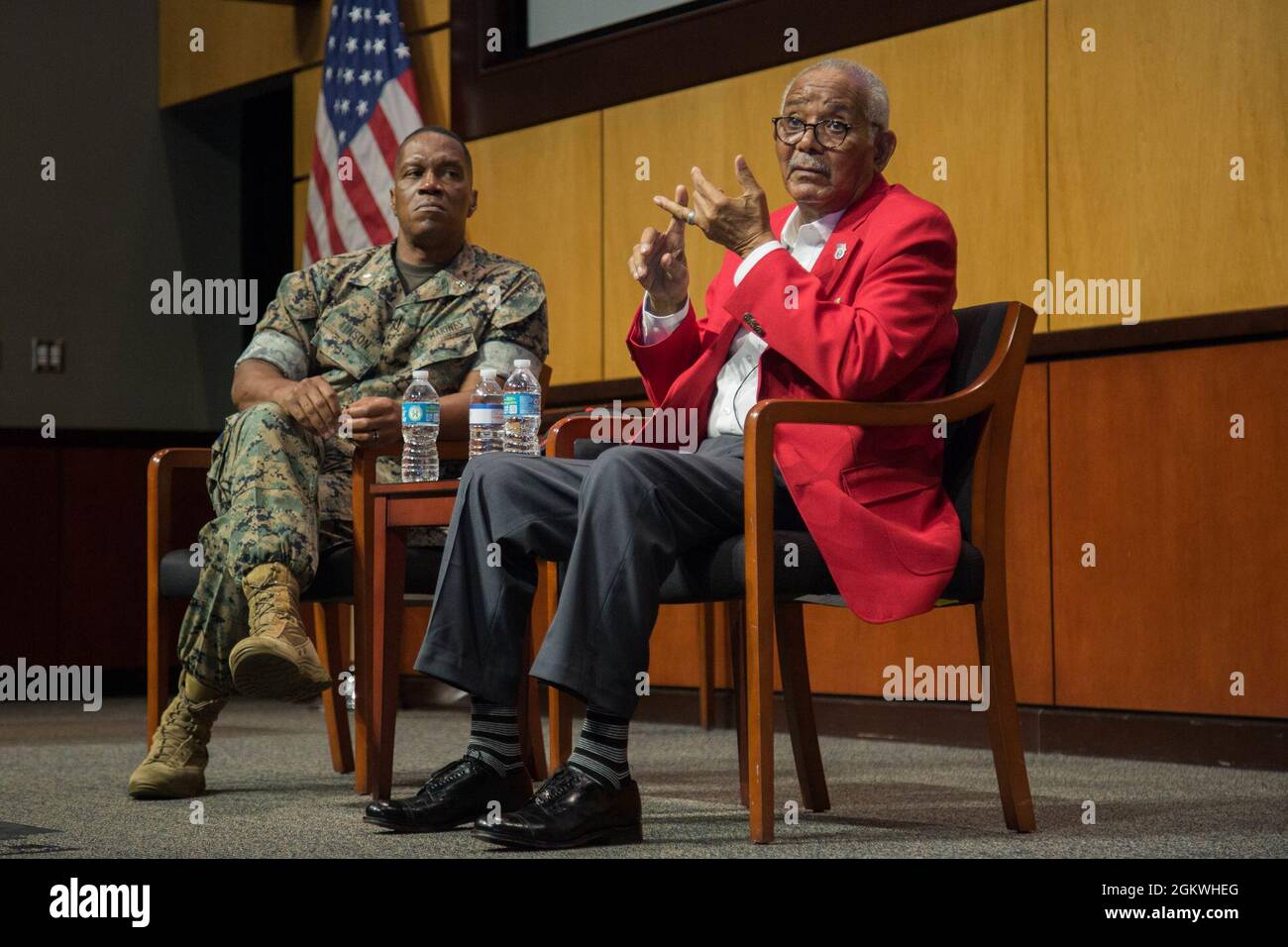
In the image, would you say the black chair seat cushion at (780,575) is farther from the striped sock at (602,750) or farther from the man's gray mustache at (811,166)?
the man's gray mustache at (811,166)

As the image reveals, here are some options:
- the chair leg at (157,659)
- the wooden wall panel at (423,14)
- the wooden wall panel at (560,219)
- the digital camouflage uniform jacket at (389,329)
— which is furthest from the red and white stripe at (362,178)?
the chair leg at (157,659)

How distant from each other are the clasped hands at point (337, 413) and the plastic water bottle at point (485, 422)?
14cm

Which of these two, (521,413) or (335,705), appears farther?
(335,705)

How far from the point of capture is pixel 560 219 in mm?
5219

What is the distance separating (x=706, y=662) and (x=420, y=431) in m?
1.82

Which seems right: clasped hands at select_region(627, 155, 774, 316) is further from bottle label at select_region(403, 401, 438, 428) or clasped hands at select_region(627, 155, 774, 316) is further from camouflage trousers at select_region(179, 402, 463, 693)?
camouflage trousers at select_region(179, 402, 463, 693)

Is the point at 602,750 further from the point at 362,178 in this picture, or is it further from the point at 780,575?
the point at 362,178

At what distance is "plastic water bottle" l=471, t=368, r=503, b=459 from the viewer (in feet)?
9.59

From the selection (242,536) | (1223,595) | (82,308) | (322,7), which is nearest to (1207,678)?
(1223,595)

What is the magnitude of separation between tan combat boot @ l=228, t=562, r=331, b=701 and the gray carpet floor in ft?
0.70

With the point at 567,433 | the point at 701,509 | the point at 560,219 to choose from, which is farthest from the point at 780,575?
the point at 560,219

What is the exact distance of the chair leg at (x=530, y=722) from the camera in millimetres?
3127
